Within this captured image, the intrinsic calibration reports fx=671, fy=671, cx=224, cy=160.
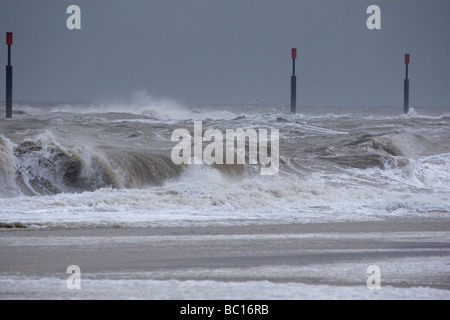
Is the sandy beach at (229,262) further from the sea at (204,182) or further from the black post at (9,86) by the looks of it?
the black post at (9,86)

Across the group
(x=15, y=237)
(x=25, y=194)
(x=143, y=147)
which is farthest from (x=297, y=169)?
(x=15, y=237)

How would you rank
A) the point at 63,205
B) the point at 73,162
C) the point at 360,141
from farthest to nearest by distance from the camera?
the point at 360,141 → the point at 73,162 → the point at 63,205

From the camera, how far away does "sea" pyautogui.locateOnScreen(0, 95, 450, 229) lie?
393 inches

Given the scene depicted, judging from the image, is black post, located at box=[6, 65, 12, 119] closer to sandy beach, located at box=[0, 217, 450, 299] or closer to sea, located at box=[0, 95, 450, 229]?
sea, located at box=[0, 95, 450, 229]

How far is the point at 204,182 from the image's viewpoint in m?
13.7

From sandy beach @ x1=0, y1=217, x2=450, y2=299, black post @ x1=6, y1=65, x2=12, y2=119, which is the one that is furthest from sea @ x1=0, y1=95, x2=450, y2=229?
black post @ x1=6, y1=65, x2=12, y2=119

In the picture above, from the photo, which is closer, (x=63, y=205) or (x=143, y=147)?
(x=63, y=205)

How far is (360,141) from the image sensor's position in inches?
795

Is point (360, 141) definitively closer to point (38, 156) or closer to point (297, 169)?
point (297, 169)

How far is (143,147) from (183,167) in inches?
136

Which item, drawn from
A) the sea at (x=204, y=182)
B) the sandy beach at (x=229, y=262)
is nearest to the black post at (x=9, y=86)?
the sea at (x=204, y=182)

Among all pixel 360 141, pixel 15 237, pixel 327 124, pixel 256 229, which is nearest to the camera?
pixel 15 237

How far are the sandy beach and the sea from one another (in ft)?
3.60

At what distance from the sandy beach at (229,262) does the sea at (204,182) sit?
110cm
